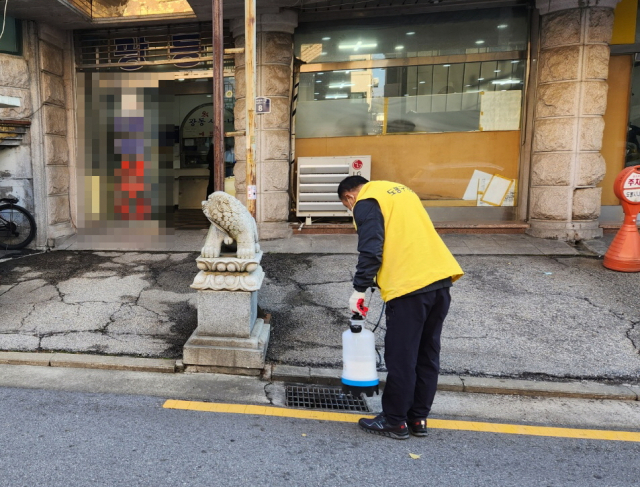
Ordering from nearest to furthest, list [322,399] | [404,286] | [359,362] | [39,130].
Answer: [404,286] → [359,362] → [322,399] → [39,130]

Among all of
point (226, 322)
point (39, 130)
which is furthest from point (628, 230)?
point (39, 130)

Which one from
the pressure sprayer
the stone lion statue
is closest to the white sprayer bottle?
the pressure sprayer

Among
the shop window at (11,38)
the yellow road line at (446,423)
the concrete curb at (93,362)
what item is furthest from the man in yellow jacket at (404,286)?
the shop window at (11,38)

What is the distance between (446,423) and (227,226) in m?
2.42

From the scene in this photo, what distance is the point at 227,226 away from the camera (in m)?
4.30

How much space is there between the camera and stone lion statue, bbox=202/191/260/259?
422 centimetres

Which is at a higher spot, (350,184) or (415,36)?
(415,36)

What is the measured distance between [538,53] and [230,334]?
7518 mm

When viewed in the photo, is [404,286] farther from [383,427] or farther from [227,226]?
[227,226]

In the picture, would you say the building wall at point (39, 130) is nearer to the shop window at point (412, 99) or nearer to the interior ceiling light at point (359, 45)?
the shop window at point (412, 99)

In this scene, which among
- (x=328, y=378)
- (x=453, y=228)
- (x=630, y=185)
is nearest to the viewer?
(x=328, y=378)

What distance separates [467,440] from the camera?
3332 mm

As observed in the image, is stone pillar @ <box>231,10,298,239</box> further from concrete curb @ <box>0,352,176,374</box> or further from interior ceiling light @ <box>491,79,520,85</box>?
concrete curb @ <box>0,352,176,374</box>

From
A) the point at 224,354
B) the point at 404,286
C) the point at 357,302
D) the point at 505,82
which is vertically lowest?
the point at 224,354
